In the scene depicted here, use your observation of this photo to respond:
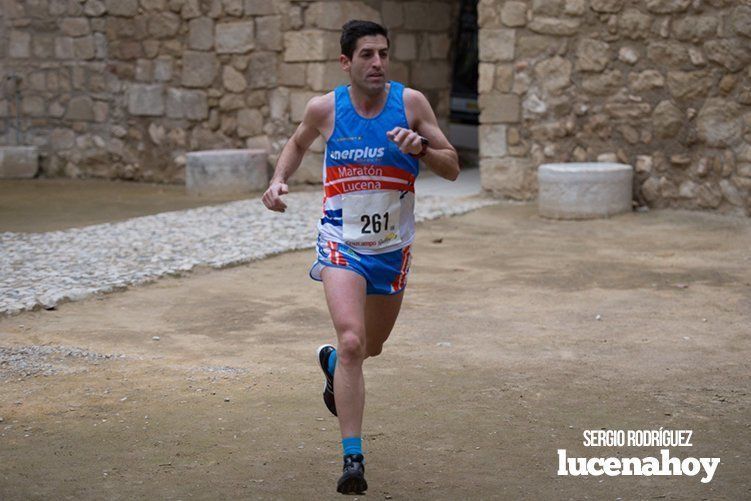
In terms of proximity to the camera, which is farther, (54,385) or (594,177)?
(594,177)

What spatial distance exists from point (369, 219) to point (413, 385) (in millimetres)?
1238

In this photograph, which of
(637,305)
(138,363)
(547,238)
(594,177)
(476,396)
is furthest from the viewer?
(594,177)

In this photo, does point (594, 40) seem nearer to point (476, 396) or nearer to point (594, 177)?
point (594, 177)

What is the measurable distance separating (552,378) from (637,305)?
5.75ft

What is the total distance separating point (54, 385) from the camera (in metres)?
5.04

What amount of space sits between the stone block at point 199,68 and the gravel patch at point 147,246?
2324 millimetres

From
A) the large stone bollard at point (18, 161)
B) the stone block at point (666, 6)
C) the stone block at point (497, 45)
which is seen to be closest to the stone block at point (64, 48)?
the large stone bollard at point (18, 161)

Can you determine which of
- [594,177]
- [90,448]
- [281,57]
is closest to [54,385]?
[90,448]

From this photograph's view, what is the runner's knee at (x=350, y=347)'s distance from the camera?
12.3 feet

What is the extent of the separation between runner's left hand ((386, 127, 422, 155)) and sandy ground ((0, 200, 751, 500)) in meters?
1.10

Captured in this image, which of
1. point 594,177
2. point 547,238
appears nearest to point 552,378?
point 547,238

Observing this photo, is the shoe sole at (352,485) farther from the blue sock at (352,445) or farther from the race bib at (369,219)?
the race bib at (369,219)

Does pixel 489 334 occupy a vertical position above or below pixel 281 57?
below

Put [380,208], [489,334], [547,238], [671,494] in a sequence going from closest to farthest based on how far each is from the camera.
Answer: [671,494] → [380,208] → [489,334] → [547,238]
